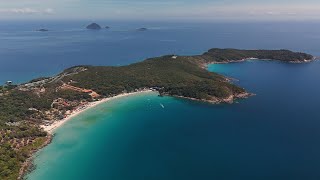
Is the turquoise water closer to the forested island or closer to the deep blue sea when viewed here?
the deep blue sea

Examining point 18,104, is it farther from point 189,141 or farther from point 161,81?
point 161,81

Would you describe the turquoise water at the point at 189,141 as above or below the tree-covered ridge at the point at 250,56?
below

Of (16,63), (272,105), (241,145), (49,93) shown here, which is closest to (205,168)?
(241,145)

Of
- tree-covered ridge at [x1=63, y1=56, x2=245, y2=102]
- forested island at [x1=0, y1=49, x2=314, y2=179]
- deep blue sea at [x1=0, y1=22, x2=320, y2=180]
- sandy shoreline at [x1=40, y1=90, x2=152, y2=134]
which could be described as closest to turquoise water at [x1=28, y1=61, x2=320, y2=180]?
deep blue sea at [x1=0, y1=22, x2=320, y2=180]

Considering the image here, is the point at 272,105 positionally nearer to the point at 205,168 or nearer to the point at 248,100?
the point at 248,100

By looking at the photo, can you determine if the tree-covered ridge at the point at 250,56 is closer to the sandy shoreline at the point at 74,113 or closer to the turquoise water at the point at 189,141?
the turquoise water at the point at 189,141

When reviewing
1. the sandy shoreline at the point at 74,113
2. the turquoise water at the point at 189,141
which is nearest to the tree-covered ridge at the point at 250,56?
the turquoise water at the point at 189,141
